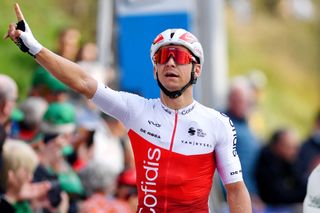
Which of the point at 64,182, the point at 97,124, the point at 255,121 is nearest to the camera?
the point at 64,182

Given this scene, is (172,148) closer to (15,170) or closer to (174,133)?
(174,133)

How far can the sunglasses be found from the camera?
8.56 m

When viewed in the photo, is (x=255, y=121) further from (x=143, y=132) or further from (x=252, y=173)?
(x=143, y=132)

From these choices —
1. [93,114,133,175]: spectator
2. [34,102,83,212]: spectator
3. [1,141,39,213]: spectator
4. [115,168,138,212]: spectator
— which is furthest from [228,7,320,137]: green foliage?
Result: [1,141,39,213]: spectator

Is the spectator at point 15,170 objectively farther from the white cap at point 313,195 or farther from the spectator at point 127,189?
the white cap at point 313,195

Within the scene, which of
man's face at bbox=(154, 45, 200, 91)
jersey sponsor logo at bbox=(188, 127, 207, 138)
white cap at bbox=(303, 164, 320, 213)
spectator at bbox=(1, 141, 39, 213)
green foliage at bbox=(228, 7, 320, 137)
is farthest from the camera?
green foliage at bbox=(228, 7, 320, 137)

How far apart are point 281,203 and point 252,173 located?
0.70 m

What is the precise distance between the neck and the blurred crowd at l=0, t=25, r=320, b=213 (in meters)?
1.22

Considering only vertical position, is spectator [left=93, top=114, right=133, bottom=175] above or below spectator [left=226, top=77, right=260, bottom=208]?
below

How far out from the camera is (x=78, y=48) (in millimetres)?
13141

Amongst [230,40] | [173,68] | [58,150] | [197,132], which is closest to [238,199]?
[197,132]

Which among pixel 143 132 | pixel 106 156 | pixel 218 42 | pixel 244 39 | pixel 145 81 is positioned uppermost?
pixel 244 39

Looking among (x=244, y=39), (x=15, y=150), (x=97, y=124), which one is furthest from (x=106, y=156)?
(x=244, y=39)

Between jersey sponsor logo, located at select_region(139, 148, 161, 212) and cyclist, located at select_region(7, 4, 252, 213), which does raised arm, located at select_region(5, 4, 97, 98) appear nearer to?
cyclist, located at select_region(7, 4, 252, 213)
